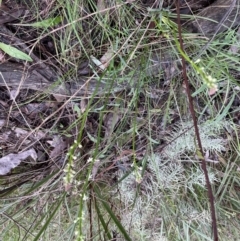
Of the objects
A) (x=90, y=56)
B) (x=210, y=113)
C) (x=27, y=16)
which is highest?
(x=27, y=16)

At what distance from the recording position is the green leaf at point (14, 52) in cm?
98

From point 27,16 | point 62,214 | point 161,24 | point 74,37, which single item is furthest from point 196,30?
point 62,214

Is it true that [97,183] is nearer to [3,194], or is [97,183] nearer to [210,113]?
[3,194]

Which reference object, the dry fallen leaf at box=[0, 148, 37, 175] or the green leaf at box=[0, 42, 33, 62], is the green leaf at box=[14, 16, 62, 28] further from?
the dry fallen leaf at box=[0, 148, 37, 175]

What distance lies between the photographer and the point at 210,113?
3.45ft

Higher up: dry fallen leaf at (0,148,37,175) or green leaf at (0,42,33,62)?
green leaf at (0,42,33,62)

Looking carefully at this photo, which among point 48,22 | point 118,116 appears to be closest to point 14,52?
point 48,22

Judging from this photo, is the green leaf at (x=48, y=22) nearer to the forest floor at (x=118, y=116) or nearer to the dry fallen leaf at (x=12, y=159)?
the forest floor at (x=118, y=116)

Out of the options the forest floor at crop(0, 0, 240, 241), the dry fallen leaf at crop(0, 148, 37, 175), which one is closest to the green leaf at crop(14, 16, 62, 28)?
the forest floor at crop(0, 0, 240, 241)

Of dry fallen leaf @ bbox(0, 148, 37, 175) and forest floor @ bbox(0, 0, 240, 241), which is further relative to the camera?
dry fallen leaf @ bbox(0, 148, 37, 175)

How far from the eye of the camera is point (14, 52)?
3.23 ft

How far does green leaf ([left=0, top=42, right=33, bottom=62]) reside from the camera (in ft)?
3.20

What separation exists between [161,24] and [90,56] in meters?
0.23

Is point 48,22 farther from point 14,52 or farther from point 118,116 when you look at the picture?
point 118,116
